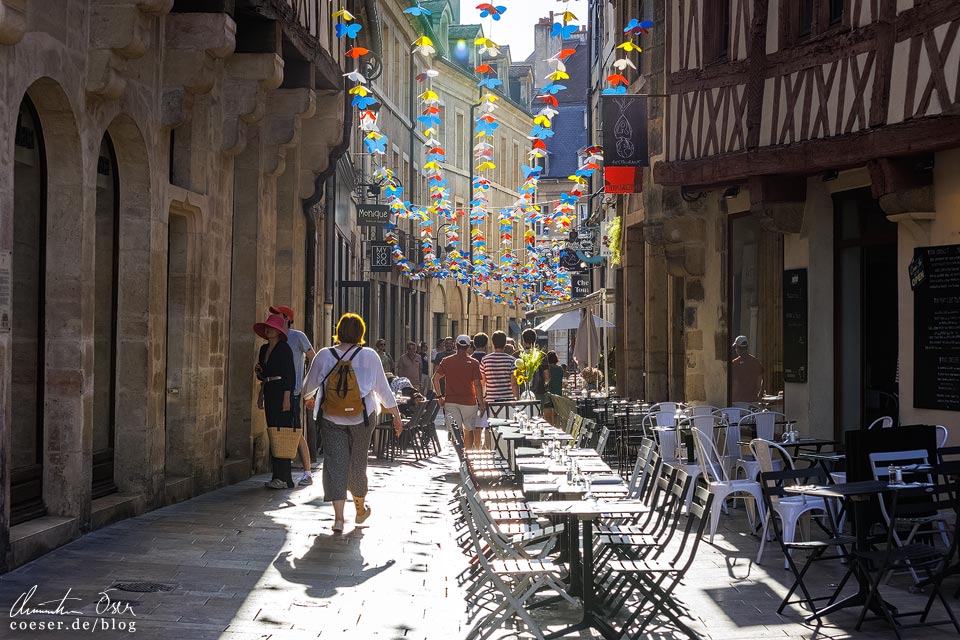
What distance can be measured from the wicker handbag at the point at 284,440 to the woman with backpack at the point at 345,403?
7.49ft

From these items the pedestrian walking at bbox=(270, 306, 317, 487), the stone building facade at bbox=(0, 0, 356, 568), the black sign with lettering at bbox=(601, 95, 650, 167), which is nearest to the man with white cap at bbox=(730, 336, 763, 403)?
the black sign with lettering at bbox=(601, 95, 650, 167)

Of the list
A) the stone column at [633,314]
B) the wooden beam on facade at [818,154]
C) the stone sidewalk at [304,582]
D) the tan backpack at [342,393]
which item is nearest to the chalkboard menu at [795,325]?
the wooden beam on facade at [818,154]

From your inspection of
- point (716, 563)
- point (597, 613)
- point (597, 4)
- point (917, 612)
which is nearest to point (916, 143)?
point (716, 563)

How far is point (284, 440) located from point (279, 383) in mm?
542

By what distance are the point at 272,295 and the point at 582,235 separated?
56.9ft

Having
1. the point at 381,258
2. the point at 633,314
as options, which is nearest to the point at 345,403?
the point at 633,314

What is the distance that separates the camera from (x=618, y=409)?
1510cm

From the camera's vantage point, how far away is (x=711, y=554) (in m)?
8.75

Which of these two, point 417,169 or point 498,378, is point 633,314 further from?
point 417,169

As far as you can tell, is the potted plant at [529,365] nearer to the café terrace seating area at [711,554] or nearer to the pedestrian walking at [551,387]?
the pedestrian walking at [551,387]

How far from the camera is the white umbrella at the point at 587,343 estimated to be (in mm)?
22719

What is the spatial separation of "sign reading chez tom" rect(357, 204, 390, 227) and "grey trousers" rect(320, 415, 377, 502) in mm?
13672

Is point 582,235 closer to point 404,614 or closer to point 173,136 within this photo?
point 173,136

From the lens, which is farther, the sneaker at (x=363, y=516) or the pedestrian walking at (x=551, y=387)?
the pedestrian walking at (x=551, y=387)
